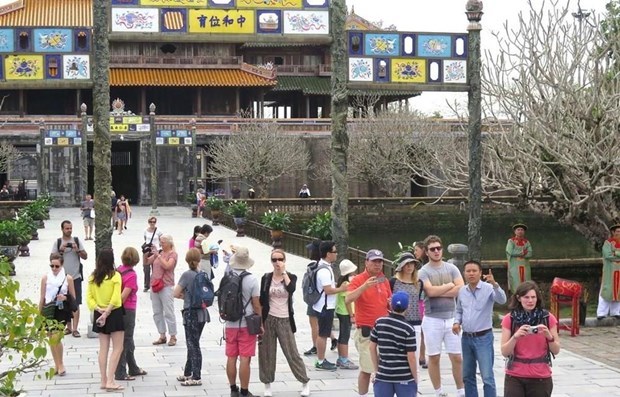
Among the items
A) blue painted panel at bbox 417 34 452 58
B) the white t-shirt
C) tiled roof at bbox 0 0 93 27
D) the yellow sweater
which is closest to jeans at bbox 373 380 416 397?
the white t-shirt

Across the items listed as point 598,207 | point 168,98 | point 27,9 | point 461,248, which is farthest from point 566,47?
point 27,9

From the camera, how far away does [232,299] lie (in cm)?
987

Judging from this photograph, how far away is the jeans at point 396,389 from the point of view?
26.6ft

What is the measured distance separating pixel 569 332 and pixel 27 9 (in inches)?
1947

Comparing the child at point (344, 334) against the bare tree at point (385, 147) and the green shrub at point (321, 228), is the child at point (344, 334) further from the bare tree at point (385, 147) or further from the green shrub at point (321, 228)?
the bare tree at point (385, 147)

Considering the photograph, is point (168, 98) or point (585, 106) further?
point (168, 98)

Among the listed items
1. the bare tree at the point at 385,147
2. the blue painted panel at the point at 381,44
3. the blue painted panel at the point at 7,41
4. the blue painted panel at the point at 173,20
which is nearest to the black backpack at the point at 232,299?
the blue painted panel at the point at 173,20

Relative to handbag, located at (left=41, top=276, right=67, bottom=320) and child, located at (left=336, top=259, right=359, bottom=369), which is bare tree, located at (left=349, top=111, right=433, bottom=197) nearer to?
child, located at (left=336, top=259, right=359, bottom=369)

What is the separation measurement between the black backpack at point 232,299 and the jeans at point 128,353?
1.42 m

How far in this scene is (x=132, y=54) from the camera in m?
57.3

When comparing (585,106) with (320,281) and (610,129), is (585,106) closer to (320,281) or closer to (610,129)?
(610,129)

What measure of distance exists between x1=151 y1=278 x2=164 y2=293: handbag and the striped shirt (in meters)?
5.42

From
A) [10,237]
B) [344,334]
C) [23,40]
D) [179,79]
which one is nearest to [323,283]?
[344,334]

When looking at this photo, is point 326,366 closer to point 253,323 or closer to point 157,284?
point 253,323
